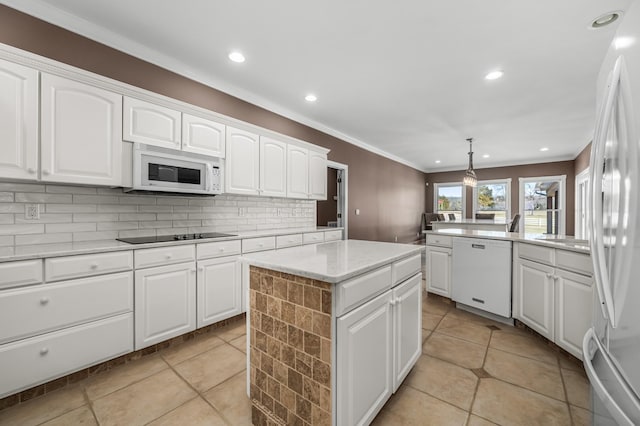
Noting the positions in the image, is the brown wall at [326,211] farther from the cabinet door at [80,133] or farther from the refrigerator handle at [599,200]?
the refrigerator handle at [599,200]

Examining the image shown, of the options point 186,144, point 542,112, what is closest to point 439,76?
point 542,112

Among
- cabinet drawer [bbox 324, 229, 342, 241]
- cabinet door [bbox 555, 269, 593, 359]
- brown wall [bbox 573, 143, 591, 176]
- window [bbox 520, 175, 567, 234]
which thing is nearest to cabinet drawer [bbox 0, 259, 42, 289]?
cabinet drawer [bbox 324, 229, 342, 241]

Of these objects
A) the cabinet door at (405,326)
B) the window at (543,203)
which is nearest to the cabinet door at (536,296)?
the cabinet door at (405,326)

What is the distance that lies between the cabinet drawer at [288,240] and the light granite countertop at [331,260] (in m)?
1.41

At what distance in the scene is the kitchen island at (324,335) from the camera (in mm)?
1163

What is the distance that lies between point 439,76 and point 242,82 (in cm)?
221

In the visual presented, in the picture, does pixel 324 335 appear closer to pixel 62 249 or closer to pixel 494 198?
pixel 62 249

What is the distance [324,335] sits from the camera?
Result: 1169 mm

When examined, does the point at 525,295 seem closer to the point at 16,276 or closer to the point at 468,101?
the point at 468,101

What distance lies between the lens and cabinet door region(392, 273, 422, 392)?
62.4 inches

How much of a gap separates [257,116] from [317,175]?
1.19 meters

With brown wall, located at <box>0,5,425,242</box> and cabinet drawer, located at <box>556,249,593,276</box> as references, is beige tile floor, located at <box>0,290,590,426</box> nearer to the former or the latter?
cabinet drawer, located at <box>556,249,593,276</box>

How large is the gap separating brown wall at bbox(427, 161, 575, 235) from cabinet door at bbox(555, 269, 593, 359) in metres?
6.31

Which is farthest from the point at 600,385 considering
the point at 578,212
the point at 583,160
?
the point at 578,212
